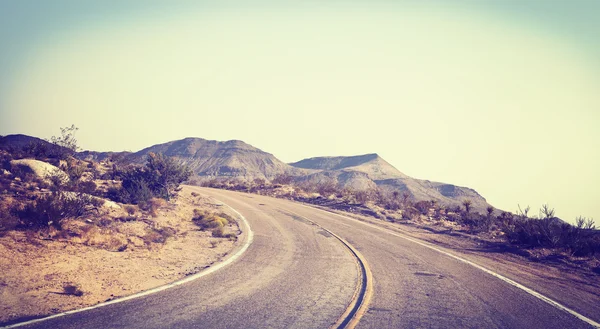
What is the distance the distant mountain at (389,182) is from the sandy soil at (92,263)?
2224 inches

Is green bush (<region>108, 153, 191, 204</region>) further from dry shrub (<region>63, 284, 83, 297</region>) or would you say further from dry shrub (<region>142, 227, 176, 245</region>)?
dry shrub (<region>63, 284, 83, 297</region>)

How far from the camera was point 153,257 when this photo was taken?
8.42m

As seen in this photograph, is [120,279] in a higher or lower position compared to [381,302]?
lower

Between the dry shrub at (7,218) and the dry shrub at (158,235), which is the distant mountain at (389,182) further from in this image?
the dry shrub at (7,218)

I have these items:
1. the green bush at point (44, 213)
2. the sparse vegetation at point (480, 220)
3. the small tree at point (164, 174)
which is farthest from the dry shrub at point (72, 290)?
the sparse vegetation at point (480, 220)

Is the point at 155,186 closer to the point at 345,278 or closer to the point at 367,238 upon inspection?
the point at 367,238

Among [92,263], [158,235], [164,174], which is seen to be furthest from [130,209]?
[164,174]

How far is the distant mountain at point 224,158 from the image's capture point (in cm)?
9088

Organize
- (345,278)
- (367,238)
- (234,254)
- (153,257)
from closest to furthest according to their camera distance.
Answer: (345,278)
(153,257)
(234,254)
(367,238)

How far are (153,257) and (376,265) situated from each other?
616 centimetres

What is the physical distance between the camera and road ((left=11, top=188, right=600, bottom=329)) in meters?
4.96

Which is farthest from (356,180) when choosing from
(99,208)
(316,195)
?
(99,208)

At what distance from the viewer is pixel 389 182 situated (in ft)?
263

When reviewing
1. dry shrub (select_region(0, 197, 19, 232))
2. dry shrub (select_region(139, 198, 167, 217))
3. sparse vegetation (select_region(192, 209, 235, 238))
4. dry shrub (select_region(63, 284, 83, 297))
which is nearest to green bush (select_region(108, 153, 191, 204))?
dry shrub (select_region(139, 198, 167, 217))
